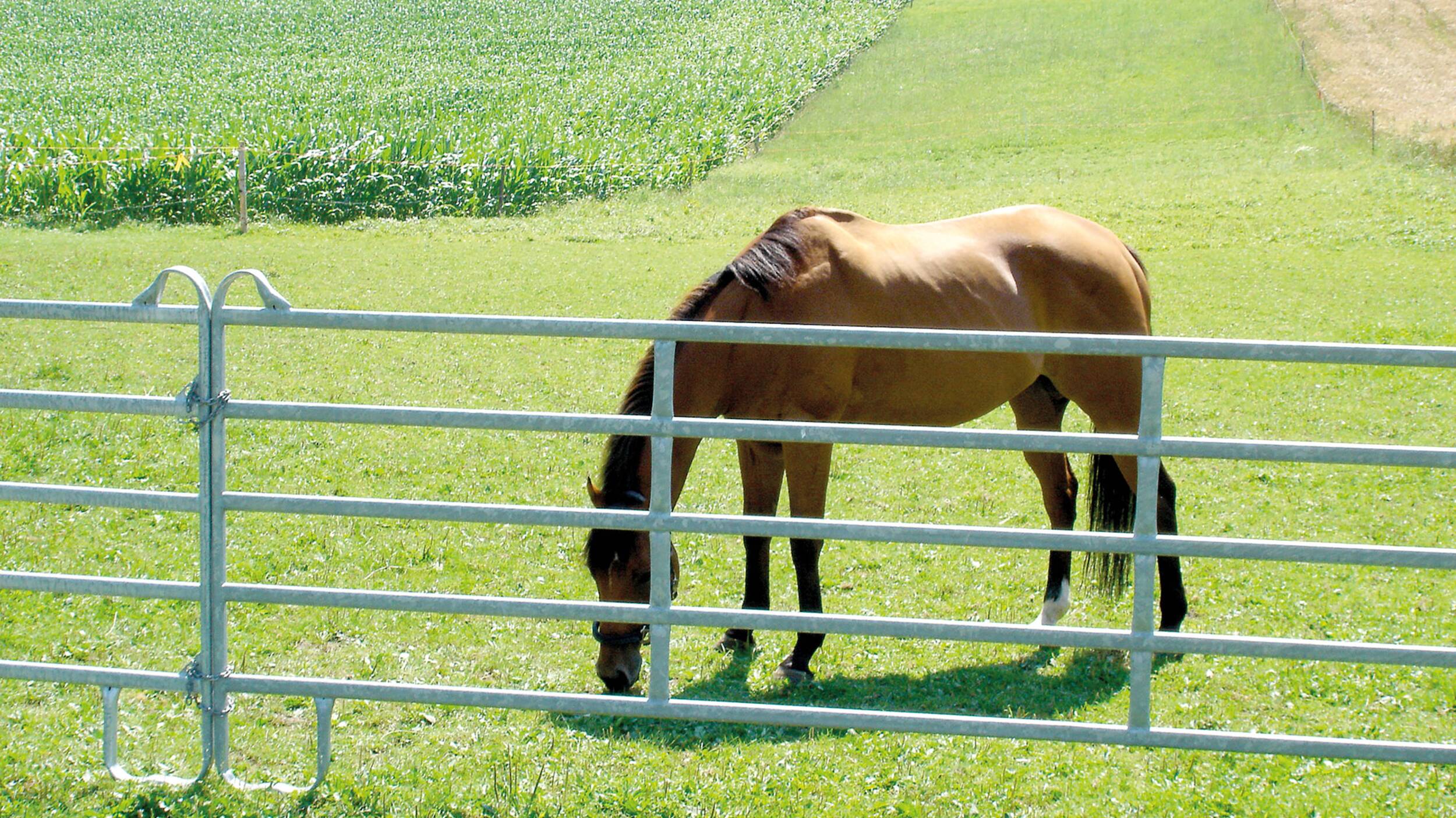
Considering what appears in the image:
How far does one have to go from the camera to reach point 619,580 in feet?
13.8

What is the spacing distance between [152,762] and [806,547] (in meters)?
2.57

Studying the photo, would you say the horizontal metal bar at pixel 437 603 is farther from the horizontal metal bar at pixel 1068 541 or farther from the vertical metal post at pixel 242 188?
the vertical metal post at pixel 242 188

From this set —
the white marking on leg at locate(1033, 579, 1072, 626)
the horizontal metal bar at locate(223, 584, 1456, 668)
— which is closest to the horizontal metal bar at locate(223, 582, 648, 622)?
the horizontal metal bar at locate(223, 584, 1456, 668)

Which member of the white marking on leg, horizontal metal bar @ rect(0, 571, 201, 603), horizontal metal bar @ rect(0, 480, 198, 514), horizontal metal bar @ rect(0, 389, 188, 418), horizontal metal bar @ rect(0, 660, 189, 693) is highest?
horizontal metal bar @ rect(0, 389, 188, 418)

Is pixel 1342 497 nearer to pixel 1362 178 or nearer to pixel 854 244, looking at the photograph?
pixel 854 244

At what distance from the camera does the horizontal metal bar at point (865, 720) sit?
3.21 metres

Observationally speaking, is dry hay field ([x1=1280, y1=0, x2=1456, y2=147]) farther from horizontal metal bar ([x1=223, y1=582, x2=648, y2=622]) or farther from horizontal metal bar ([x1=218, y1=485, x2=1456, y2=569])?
horizontal metal bar ([x1=223, y1=582, x2=648, y2=622])

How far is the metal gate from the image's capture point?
10.3 feet

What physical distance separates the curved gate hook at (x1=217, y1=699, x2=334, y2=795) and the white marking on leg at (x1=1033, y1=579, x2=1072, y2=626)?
3416 millimetres

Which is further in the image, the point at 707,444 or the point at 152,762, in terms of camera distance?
the point at 707,444

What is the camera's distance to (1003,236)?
5.95m

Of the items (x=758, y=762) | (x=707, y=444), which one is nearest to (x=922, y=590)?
(x=758, y=762)

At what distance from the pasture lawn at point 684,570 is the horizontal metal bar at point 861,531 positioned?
2.97 ft

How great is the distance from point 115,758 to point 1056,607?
4.08 meters
